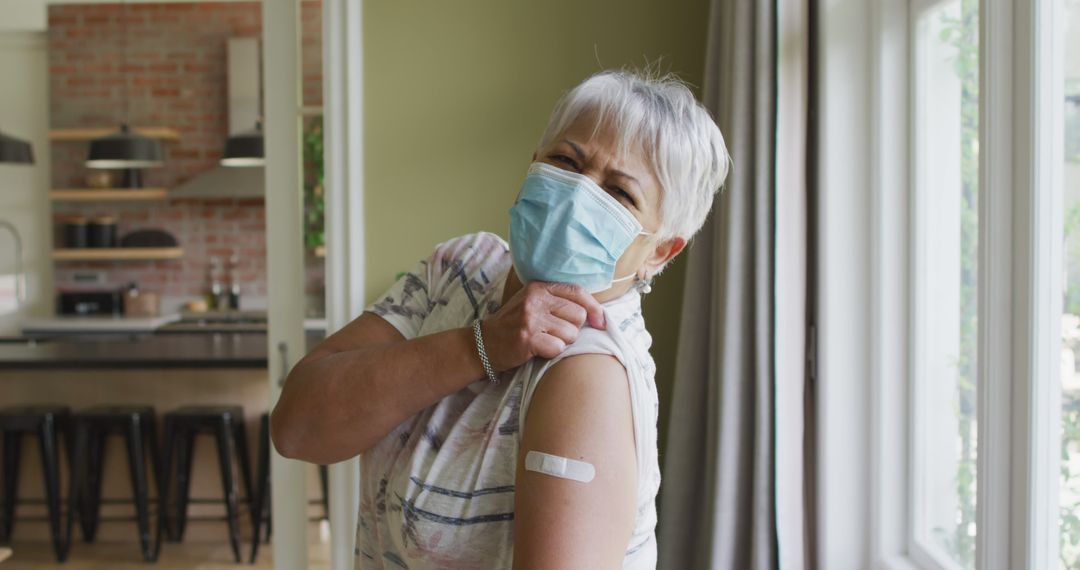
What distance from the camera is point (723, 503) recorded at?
2178 mm

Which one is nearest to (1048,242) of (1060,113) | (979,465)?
(1060,113)

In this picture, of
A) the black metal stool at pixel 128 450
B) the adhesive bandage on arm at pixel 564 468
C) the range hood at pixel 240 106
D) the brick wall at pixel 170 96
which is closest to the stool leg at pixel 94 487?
the black metal stool at pixel 128 450

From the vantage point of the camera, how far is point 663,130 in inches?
41.9

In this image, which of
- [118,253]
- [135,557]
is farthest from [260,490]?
[118,253]

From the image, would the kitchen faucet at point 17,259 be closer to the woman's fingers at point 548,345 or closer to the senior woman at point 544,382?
the senior woman at point 544,382

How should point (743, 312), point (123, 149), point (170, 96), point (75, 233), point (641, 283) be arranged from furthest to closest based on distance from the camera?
1. point (170, 96)
2. point (75, 233)
3. point (123, 149)
4. point (743, 312)
5. point (641, 283)

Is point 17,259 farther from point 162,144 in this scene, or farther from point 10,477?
point 10,477

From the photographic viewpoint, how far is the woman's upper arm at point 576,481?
2.94 ft

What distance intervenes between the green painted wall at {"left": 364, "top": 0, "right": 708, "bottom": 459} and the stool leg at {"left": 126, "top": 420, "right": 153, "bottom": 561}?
2263mm

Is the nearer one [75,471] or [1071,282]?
[1071,282]

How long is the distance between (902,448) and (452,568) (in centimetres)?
151

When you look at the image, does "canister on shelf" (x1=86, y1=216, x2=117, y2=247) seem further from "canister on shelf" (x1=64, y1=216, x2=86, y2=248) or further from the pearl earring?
the pearl earring

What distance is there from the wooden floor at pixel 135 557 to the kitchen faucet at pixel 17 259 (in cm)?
320

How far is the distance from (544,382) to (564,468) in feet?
0.34
